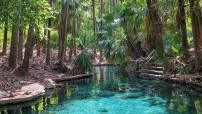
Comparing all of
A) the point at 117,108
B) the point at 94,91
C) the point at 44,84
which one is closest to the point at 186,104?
the point at 117,108

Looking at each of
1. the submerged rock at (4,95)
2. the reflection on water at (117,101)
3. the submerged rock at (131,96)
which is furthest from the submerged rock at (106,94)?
the submerged rock at (4,95)

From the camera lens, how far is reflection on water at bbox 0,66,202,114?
9836 millimetres

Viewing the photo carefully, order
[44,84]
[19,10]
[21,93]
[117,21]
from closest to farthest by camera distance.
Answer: [19,10], [21,93], [44,84], [117,21]

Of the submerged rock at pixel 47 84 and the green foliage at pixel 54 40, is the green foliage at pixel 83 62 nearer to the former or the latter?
the submerged rock at pixel 47 84

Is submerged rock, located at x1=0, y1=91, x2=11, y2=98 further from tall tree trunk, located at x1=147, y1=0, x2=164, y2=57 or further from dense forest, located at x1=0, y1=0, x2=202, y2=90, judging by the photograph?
tall tree trunk, located at x1=147, y1=0, x2=164, y2=57

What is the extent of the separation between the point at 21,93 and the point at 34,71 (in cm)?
589

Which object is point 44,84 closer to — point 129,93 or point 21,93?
point 21,93

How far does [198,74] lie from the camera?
551 inches

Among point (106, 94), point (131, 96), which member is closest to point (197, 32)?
point (131, 96)

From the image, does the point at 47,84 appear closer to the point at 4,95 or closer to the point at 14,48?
the point at 14,48

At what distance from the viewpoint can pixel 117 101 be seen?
459 inches

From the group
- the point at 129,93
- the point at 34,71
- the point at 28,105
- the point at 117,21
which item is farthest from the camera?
the point at 117,21

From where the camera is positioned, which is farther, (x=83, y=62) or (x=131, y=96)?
(x=83, y=62)

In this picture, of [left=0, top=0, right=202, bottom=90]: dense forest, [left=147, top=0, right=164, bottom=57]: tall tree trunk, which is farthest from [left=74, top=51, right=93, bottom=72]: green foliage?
[left=147, top=0, right=164, bottom=57]: tall tree trunk
